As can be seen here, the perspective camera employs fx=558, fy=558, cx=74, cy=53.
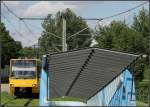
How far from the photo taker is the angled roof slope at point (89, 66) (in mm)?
14280

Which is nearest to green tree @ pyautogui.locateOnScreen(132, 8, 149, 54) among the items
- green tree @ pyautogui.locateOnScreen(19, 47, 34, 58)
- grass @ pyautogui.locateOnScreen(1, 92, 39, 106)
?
grass @ pyautogui.locateOnScreen(1, 92, 39, 106)

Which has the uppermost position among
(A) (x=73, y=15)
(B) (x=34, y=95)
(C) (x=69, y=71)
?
(A) (x=73, y=15)

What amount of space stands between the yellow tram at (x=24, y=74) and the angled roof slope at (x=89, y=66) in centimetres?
1322

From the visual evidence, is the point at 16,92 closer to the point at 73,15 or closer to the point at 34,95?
the point at 34,95

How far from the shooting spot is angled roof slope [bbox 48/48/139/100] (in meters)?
14.3

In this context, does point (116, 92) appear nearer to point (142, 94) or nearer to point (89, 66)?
point (89, 66)

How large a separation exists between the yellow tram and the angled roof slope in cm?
1322

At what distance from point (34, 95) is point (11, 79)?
3295 millimetres

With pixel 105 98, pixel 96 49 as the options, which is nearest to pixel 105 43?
pixel 105 98

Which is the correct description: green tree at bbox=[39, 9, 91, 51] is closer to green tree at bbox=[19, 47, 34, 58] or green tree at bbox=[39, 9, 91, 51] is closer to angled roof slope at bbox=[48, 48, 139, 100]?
green tree at bbox=[19, 47, 34, 58]

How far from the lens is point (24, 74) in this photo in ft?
116

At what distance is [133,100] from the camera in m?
15.8

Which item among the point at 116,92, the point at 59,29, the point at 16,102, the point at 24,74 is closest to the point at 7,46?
the point at 59,29

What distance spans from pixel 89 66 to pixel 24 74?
18.8 meters
